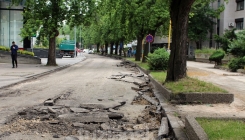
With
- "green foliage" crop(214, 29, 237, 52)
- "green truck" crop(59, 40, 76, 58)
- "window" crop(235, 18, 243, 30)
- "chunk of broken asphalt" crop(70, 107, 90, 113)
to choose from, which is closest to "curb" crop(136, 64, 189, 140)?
"chunk of broken asphalt" crop(70, 107, 90, 113)

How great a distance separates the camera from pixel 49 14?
987 inches

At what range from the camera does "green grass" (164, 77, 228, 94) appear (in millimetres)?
8979

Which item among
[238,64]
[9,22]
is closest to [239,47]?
[238,64]

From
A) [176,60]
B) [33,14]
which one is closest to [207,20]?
[33,14]

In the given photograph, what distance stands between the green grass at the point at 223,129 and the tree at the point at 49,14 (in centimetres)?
2044

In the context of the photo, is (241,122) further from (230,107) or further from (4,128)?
(4,128)

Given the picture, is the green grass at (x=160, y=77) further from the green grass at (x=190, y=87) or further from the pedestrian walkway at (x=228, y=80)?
the pedestrian walkway at (x=228, y=80)

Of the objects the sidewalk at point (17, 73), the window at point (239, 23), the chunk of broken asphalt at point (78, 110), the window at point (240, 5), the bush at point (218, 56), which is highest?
the window at point (240, 5)

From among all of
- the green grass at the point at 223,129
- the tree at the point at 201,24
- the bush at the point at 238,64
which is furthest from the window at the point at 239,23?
the green grass at the point at 223,129

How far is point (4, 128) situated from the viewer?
6270mm

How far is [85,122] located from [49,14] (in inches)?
773

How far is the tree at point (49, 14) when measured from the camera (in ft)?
80.5

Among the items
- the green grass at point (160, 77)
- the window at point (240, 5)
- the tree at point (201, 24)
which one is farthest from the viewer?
the tree at point (201, 24)

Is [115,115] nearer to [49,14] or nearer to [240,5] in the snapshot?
[49,14]
